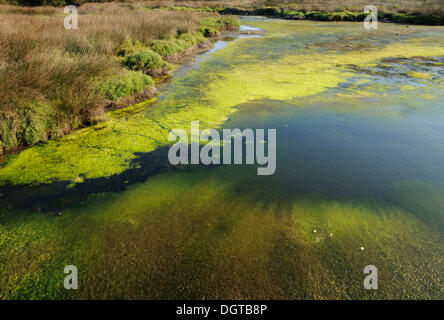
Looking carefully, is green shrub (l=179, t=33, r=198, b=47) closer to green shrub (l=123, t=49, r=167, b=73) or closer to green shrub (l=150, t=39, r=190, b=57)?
green shrub (l=150, t=39, r=190, b=57)

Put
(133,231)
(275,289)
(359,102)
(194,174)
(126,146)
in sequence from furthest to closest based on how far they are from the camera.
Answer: (359,102), (126,146), (194,174), (133,231), (275,289)

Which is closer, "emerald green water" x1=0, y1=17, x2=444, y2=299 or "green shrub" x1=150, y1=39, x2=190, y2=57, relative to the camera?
"emerald green water" x1=0, y1=17, x2=444, y2=299

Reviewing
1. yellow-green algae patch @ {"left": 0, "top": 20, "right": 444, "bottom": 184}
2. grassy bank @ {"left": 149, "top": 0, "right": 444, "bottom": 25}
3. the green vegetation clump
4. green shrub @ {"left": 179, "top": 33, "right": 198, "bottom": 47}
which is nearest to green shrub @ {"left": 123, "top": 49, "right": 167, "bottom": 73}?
yellow-green algae patch @ {"left": 0, "top": 20, "right": 444, "bottom": 184}

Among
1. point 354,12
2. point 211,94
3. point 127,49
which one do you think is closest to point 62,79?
point 211,94

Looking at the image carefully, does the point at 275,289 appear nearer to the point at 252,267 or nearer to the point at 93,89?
the point at 252,267
